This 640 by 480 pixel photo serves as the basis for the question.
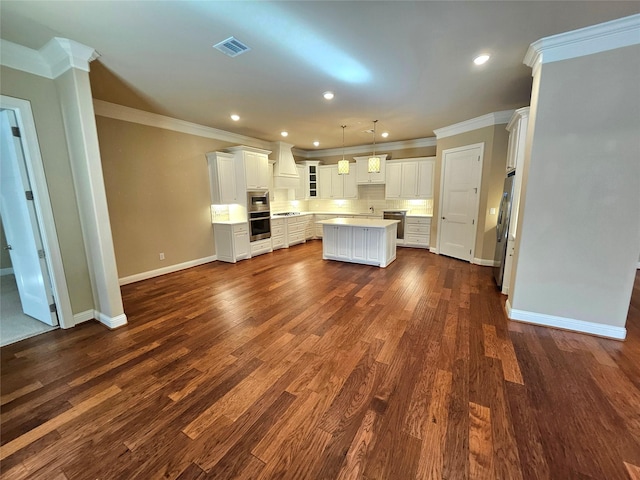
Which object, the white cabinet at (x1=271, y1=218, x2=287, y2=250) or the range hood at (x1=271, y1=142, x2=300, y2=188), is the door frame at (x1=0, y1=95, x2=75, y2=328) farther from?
the range hood at (x1=271, y1=142, x2=300, y2=188)

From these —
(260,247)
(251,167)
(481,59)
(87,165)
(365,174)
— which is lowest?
(260,247)

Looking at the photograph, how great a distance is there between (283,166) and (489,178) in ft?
15.8

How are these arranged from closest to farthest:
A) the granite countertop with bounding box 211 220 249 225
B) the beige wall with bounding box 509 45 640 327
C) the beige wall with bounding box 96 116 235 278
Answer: the beige wall with bounding box 509 45 640 327 → the beige wall with bounding box 96 116 235 278 → the granite countertop with bounding box 211 220 249 225

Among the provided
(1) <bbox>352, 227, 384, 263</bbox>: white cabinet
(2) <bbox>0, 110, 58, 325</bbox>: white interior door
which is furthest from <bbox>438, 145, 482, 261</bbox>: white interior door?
(2) <bbox>0, 110, 58, 325</bbox>: white interior door

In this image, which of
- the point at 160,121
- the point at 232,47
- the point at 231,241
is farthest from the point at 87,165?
the point at 231,241

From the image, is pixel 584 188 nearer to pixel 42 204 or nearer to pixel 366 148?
pixel 42 204

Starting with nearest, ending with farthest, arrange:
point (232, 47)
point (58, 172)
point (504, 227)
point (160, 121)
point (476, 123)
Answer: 1. point (232, 47)
2. point (58, 172)
3. point (504, 227)
4. point (160, 121)
5. point (476, 123)

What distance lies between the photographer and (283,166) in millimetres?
7016

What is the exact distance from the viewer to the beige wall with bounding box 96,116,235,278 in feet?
13.7

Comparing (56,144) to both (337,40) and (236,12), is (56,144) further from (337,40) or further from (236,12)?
(337,40)

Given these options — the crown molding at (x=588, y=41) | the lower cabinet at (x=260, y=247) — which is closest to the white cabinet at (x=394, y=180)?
the lower cabinet at (x=260, y=247)

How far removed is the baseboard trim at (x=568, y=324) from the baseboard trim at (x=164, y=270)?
546 cm

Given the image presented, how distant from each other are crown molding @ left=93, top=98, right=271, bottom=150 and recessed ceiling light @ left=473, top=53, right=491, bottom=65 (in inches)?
189

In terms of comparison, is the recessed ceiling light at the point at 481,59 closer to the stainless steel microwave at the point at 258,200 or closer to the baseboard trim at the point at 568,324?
the baseboard trim at the point at 568,324
